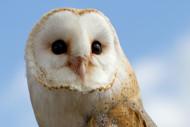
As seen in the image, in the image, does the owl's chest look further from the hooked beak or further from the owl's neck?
the hooked beak

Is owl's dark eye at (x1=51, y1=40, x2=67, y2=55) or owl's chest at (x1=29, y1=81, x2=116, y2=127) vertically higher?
owl's dark eye at (x1=51, y1=40, x2=67, y2=55)

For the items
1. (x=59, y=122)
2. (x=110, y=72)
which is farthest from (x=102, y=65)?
(x=59, y=122)

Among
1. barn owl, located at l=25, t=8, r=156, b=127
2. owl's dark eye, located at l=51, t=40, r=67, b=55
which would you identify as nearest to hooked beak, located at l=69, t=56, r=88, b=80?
barn owl, located at l=25, t=8, r=156, b=127

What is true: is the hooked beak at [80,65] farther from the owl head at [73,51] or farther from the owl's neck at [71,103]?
the owl's neck at [71,103]

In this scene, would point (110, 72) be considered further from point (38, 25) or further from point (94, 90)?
point (38, 25)

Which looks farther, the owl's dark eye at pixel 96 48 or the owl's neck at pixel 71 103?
the owl's dark eye at pixel 96 48

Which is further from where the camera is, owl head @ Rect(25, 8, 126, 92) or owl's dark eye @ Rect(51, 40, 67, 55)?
owl's dark eye @ Rect(51, 40, 67, 55)

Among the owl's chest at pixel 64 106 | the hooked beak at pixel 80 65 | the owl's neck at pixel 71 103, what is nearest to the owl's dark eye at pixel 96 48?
the hooked beak at pixel 80 65
